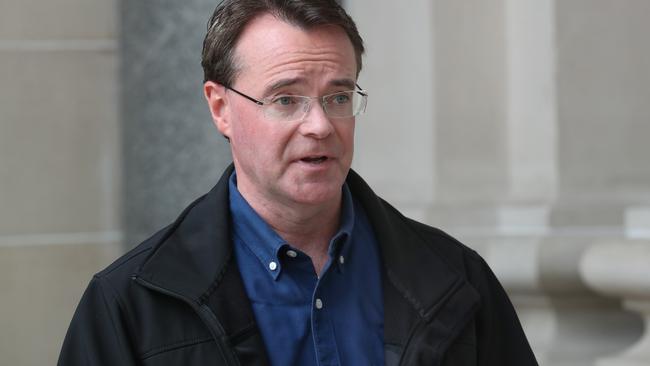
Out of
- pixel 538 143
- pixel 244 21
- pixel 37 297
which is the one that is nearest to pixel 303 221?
pixel 244 21

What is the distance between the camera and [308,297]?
2.55m

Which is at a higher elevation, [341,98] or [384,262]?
[341,98]

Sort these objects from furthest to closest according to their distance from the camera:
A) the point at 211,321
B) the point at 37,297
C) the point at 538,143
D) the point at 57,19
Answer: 1. the point at 57,19
2. the point at 37,297
3. the point at 538,143
4. the point at 211,321

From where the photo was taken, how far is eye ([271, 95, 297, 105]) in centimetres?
252

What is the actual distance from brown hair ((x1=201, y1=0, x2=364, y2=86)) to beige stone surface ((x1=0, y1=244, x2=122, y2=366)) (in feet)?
10.8

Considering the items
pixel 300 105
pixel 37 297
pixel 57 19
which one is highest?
pixel 57 19

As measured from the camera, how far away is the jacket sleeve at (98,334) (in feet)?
7.82

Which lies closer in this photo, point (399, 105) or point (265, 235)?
point (265, 235)

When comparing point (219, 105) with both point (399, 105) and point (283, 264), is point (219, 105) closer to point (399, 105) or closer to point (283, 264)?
point (283, 264)

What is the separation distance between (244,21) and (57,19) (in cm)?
345

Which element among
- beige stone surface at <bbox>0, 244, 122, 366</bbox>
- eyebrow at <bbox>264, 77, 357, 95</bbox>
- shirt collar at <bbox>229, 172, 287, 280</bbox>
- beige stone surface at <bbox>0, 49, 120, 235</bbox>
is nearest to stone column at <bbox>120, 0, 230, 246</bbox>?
beige stone surface at <bbox>0, 49, 120, 235</bbox>

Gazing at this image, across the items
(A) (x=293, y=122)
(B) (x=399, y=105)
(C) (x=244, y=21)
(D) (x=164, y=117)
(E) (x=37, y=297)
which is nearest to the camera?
(A) (x=293, y=122)

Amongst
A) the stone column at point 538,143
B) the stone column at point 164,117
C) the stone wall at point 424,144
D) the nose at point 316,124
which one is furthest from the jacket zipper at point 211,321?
the stone column at point 164,117

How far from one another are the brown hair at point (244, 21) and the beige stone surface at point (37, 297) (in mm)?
3282
